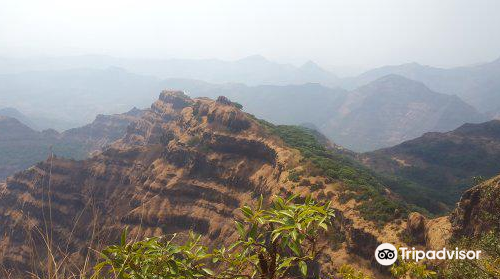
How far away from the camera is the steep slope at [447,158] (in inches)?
5022

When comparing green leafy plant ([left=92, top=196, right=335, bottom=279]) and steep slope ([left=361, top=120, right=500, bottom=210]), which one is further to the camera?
steep slope ([left=361, top=120, right=500, bottom=210])

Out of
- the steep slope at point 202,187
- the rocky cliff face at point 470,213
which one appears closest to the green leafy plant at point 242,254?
the rocky cliff face at point 470,213

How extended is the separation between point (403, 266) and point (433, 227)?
31.7 metres

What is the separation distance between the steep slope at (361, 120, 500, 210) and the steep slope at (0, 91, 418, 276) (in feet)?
211

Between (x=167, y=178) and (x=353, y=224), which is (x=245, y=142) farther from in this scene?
(x=353, y=224)

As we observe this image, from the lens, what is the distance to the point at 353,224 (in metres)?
43.4

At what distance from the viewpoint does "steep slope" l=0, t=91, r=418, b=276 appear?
45688 mm

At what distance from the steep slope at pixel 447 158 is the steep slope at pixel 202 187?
64265 mm

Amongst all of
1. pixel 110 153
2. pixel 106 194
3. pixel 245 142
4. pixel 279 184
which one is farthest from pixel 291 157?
pixel 110 153

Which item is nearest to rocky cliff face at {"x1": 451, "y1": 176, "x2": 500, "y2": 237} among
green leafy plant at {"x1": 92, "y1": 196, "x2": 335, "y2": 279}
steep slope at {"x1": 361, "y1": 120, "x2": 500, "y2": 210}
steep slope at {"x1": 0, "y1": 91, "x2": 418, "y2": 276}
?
steep slope at {"x1": 0, "y1": 91, "x2": 418, "y2": 276}

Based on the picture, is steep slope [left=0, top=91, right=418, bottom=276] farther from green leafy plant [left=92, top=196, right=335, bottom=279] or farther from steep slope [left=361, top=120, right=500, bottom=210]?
steep slope [left=361, top=120, right=500, bottom=210]

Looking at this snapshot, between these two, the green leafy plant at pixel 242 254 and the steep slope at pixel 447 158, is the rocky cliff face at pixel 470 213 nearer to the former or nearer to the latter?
the green leafy plant at pixel 242 254

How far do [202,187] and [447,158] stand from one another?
4534 inches

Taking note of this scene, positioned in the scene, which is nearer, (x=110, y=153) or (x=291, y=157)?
(x=291, y=157)
